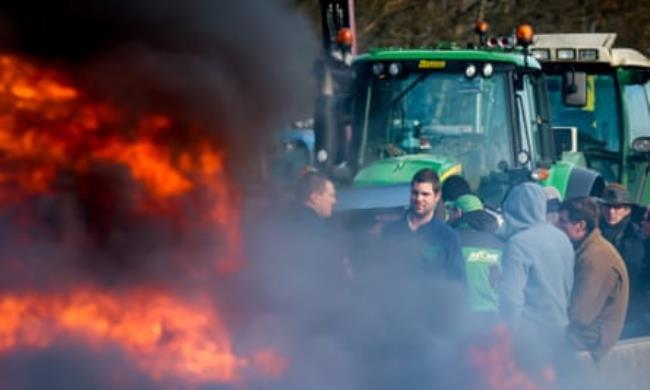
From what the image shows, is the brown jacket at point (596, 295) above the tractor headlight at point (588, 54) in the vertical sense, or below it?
above

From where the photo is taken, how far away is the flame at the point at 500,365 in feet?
33.3

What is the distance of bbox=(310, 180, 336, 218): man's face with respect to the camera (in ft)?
35.2

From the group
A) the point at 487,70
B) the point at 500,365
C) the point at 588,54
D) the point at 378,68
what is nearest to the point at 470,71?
the point at 487,70

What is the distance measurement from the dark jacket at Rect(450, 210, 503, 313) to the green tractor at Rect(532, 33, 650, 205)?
828 centimetres

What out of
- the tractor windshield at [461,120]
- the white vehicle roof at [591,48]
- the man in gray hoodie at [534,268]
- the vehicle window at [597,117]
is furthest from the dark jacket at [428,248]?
the vehicle window at [597,117]

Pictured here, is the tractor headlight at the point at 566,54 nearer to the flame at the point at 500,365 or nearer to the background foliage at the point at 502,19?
the background foliage at the point at 502,19

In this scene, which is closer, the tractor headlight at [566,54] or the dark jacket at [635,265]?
the dark jacket at [635,265]

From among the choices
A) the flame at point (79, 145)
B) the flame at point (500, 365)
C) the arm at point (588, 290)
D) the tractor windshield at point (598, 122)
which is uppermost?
the flame at point (79, 145)

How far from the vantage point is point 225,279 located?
867 centimetres

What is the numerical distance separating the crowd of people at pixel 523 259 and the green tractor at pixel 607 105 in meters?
8.31

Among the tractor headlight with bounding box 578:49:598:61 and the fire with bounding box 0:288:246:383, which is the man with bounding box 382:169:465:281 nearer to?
the fire with bounding box 0:288:246:383

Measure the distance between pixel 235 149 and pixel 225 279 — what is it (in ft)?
2.40

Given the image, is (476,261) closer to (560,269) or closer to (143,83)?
(560,269)

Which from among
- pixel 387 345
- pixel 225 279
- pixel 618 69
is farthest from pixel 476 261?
pixel 618 69
